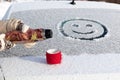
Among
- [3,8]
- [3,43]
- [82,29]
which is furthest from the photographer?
[3,8]

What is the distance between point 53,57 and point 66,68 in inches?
4.4

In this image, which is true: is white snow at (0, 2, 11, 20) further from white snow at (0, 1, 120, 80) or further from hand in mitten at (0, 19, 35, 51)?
hand in mitten at (0, 19, 35, 51)

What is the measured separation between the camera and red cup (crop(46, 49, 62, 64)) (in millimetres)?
1900

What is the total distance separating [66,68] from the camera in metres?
1.92

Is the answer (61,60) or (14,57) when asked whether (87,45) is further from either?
(14,57)

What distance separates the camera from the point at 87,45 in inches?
86.9

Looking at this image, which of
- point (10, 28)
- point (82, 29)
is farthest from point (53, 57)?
point (82, 29)

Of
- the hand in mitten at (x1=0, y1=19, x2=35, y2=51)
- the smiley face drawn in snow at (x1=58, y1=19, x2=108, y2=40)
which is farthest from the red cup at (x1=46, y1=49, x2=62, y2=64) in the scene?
the smiley face drawn in snow at (x1=58, y1=19, x2=108, y2=40)

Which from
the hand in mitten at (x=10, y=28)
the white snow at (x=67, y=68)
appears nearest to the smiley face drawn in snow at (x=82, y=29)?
the white snow at (x=67, y=68)

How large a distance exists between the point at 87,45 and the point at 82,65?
274 millimetres

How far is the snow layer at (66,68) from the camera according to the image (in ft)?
6.04

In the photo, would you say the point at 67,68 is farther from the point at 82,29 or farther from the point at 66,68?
→ the point at 82,29

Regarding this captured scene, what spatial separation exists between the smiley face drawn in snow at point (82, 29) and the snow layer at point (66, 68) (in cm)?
30

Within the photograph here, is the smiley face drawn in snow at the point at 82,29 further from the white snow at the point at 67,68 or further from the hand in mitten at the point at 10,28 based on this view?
the hand in mitten at the point at 10,28
